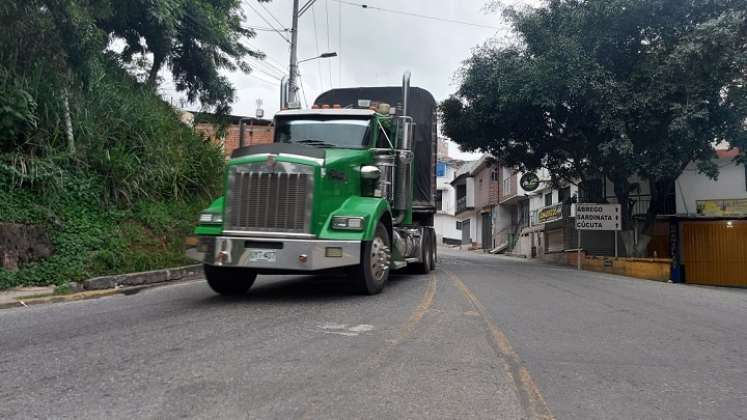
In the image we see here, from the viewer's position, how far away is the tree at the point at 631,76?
1568 centimetres

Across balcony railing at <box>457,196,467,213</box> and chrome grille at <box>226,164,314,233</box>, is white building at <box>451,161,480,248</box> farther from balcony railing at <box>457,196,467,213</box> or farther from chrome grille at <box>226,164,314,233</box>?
chrome grille at <box>226,164,314,233</box>

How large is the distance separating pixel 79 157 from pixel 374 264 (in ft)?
20.3

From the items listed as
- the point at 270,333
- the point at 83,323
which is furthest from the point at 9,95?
the point at 270,333

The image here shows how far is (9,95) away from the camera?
31.6 ft

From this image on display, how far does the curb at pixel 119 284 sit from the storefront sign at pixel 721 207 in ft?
62.0

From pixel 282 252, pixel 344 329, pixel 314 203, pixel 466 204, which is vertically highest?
pixel 466 204

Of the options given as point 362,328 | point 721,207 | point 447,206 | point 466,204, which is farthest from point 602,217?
point 447,206

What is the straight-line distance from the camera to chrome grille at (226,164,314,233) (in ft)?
24.8

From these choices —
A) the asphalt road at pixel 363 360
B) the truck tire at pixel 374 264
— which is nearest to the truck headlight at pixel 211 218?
the asphalt road at pixel 363 360

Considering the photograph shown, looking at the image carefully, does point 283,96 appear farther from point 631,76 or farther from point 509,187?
point 509,187

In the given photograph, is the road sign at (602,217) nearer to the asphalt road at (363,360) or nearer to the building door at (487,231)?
the asphalt road at (363,360)

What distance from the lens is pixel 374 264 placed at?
8359 millimetres

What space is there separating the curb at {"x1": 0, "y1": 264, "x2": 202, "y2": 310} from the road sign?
13685 mm

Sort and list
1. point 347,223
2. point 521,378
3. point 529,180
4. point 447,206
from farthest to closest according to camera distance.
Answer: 1. point 447,206
2. point 529,180
3. point 347,223
4. point 521,378
